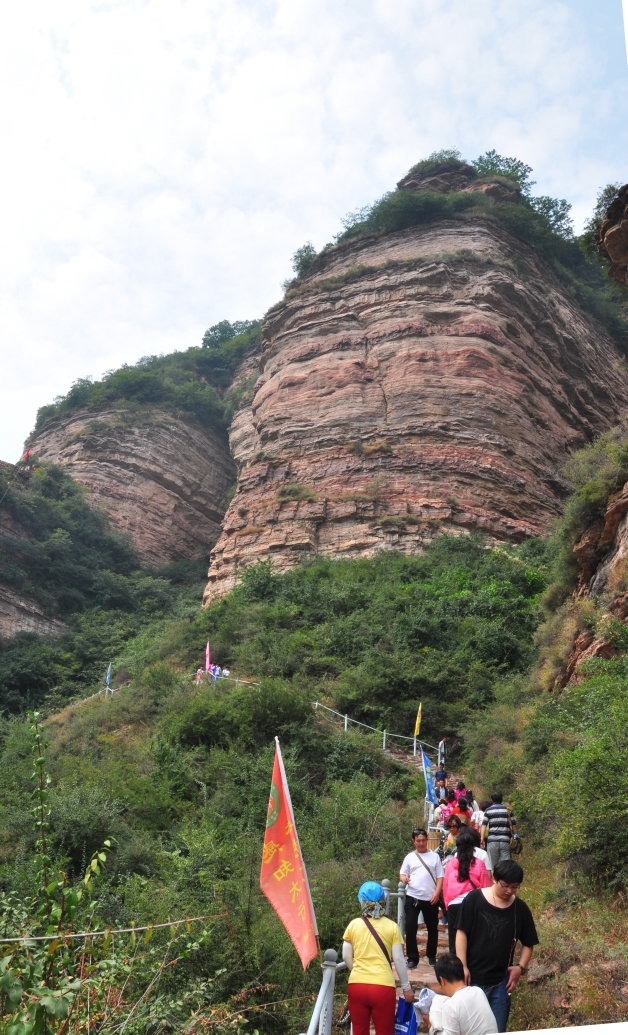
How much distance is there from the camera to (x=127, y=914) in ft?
23.2

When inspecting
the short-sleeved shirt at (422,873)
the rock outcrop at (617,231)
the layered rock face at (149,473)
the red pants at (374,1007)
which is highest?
the layered rock face at (149,473)

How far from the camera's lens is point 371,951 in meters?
4.34

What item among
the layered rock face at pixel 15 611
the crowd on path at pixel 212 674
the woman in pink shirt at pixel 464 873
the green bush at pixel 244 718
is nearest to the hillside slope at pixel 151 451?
the layered rock face at pixel 15 611

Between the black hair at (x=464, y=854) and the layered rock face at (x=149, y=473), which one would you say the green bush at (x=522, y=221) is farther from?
the black hair at (x=464, y=854)

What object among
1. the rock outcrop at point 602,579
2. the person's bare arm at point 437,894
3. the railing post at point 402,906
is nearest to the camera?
the person's bare arm at point 437,894

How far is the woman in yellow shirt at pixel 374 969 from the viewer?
4.23 m

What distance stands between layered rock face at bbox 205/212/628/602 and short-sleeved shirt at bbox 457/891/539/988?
2195cm

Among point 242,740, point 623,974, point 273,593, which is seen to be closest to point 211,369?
point 273,593

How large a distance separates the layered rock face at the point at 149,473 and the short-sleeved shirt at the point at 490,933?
3543 cm

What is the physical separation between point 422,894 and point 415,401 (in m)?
25.3

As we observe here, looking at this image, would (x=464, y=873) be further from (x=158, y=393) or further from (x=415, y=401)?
(x=158, y=393)

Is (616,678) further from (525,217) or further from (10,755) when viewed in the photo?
(525,217)

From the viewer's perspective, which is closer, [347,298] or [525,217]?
[347,298]

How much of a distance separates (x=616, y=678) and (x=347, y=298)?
28.1 meters
